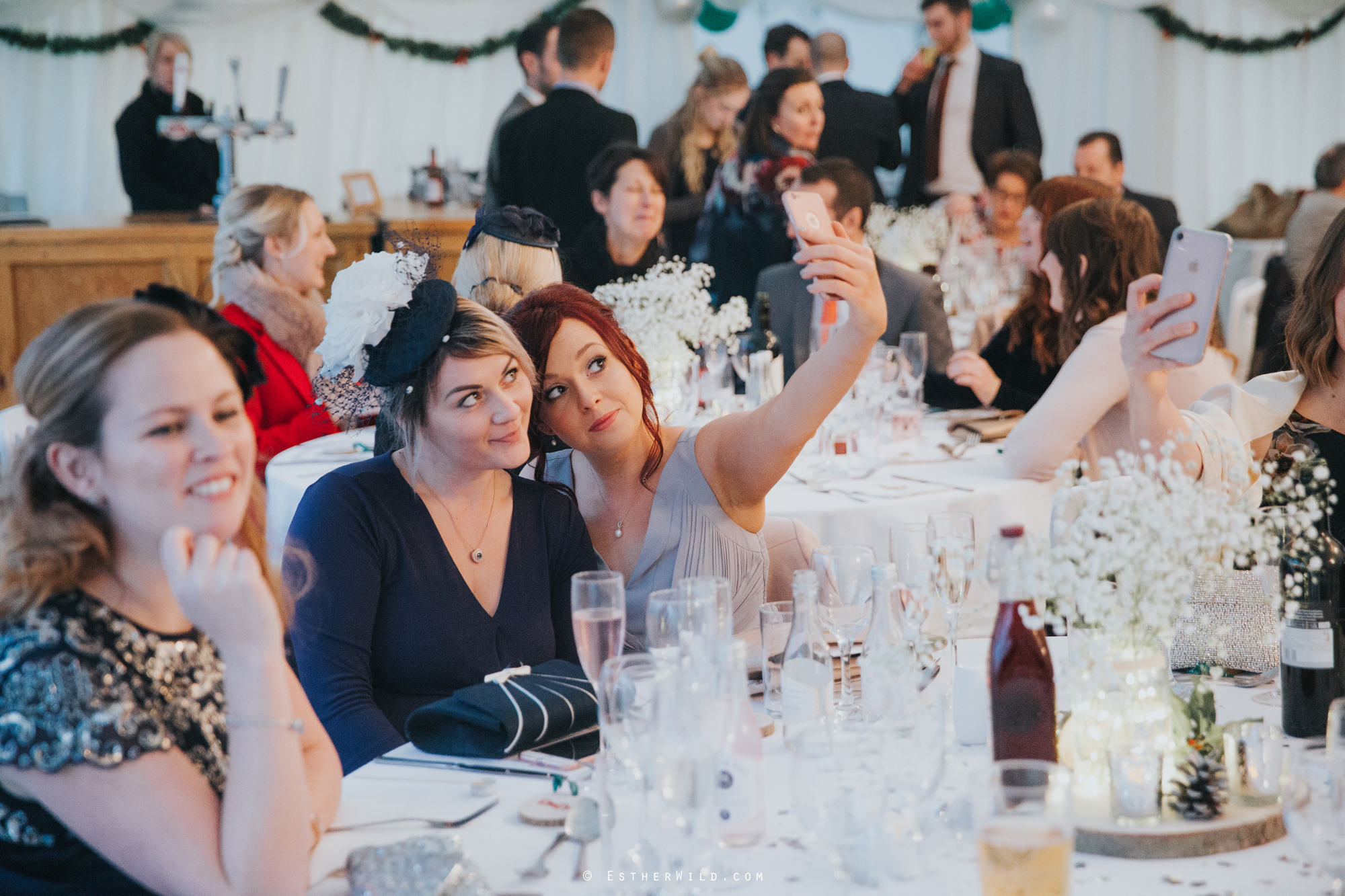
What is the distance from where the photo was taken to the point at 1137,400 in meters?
2.29

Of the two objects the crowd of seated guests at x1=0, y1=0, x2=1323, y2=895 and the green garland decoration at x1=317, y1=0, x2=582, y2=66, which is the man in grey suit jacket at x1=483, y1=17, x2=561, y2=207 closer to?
the green garland decoration at x1=317, y1=0, x2=582, y2=66

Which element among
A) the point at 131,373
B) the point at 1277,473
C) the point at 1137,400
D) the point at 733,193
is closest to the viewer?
the point at 131,373

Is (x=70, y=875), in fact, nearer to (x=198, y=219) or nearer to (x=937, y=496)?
(x=937, y=496)

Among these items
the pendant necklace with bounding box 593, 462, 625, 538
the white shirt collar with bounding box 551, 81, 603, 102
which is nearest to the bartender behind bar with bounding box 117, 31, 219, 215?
the white shirt collar with bounding box 551, 81, 603, 102

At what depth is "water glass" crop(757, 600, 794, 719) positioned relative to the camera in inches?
69.1

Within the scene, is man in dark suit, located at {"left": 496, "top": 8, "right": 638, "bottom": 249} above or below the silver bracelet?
above

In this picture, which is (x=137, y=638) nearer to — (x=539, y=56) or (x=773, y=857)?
(x=773, y=857)

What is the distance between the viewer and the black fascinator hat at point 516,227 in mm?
3193

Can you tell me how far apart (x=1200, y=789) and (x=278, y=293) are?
372 cm

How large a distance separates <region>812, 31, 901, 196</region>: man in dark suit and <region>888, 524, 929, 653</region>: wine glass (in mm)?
5300

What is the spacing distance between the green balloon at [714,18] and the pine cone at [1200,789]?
880 cm

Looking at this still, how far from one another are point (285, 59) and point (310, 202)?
4.71m

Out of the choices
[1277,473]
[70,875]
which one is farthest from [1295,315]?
[70,875]

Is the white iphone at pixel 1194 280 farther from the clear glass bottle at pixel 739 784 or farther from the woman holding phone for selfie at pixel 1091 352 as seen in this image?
the clear glass bottle at pixel 739 784
